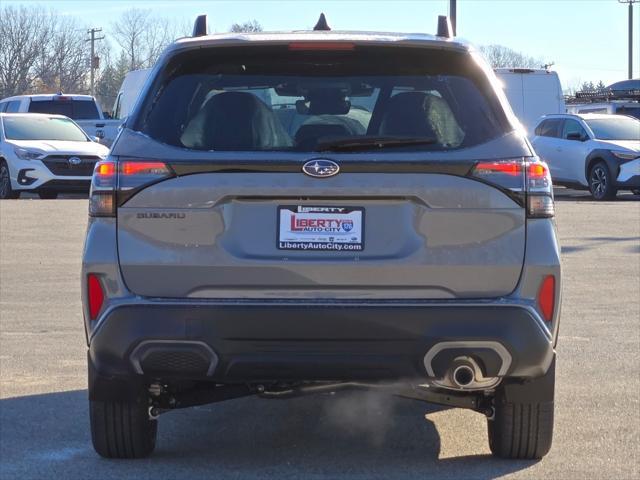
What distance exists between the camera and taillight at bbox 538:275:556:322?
16.6 feet

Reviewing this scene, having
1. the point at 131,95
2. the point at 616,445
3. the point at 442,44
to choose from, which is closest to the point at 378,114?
the point at 442,44

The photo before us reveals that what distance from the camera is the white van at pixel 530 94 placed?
1191 inches

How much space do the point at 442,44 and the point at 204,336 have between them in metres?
1.57

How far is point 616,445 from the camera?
609 cm

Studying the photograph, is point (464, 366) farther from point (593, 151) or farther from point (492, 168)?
point (593, 151)

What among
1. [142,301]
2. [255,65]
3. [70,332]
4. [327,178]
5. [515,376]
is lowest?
[70,332]

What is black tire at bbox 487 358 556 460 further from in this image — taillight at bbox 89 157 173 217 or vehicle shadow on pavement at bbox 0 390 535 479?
taillight at bbox 89 157 173 217

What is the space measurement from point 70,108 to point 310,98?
26.4 m

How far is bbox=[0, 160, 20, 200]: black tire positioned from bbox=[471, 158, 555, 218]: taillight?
19.2m

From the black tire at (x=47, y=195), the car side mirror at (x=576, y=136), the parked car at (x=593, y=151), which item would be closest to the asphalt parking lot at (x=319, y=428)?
the parked car at (x=593, y=151)

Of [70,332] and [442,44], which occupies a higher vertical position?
[442,44]

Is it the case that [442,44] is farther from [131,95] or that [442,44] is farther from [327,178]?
[131,95]

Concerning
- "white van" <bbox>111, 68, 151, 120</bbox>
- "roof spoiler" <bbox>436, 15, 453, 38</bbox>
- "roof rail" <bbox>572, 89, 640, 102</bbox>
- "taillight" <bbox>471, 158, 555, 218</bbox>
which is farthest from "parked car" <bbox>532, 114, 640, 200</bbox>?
"taillight" <bbox>471, 158, 555, 218</bbox>

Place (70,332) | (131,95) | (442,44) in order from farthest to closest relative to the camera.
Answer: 1. (131,95)
2. (70,332)
3. (442,44)
